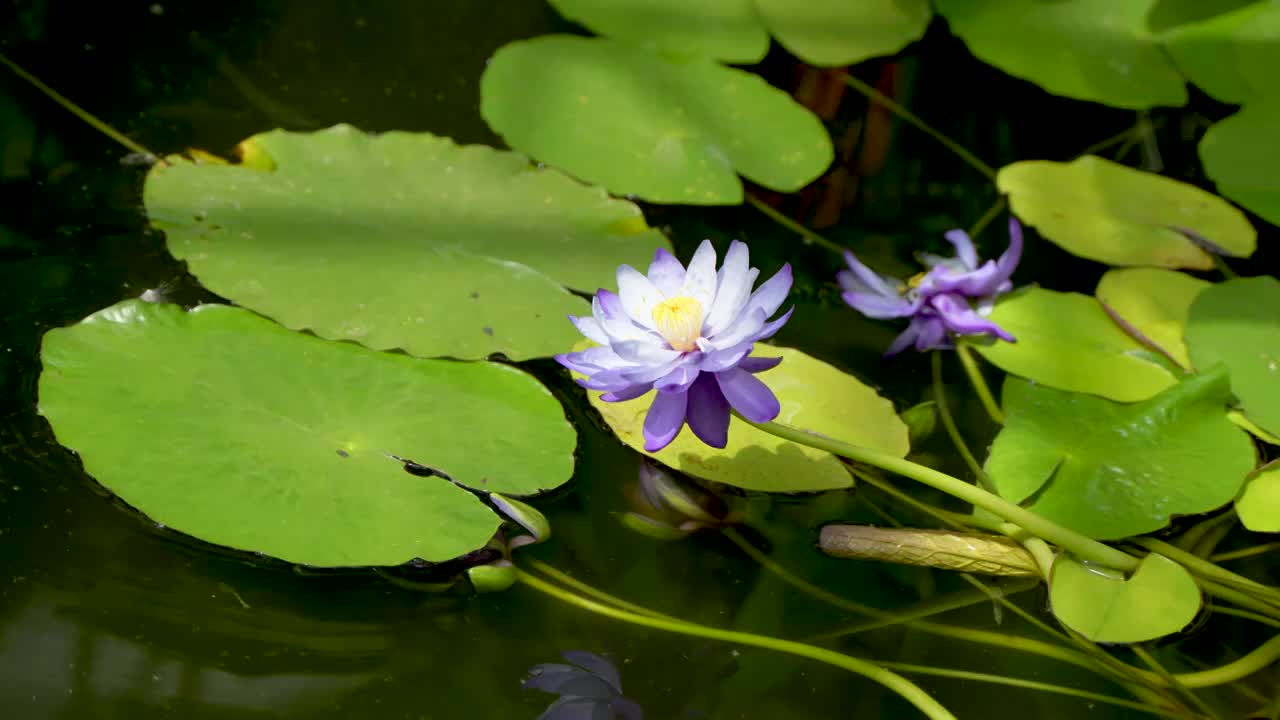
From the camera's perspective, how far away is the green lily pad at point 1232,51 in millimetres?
1980

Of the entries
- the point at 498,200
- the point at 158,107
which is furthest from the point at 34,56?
the point at 498,200

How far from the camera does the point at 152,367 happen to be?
122 cm

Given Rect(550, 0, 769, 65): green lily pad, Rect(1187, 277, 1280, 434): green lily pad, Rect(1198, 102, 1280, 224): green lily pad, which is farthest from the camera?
Rect(550, 0, 769, 65): green lily pad

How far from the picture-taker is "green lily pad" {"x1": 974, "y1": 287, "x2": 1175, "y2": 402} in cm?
142

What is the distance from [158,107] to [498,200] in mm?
675

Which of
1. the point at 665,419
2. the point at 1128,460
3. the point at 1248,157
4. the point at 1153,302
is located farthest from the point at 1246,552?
the point at 1248,157

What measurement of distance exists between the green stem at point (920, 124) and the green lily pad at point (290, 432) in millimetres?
1082

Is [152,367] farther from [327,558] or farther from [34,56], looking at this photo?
[34,56]

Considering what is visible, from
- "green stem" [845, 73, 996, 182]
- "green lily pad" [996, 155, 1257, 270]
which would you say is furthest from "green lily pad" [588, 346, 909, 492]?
"green stem" [845, 73, 996, 182]

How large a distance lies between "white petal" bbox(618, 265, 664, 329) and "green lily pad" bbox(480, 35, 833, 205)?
0.57 metres

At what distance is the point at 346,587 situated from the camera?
43.0 inches

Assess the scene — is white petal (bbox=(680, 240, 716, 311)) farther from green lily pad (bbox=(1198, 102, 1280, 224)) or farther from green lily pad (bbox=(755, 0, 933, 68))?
green lily pad (bbox=(1198, 102, 1280, 224))

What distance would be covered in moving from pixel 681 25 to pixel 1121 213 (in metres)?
0.87

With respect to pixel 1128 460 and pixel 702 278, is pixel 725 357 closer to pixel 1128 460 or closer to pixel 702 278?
pixel 702 278
